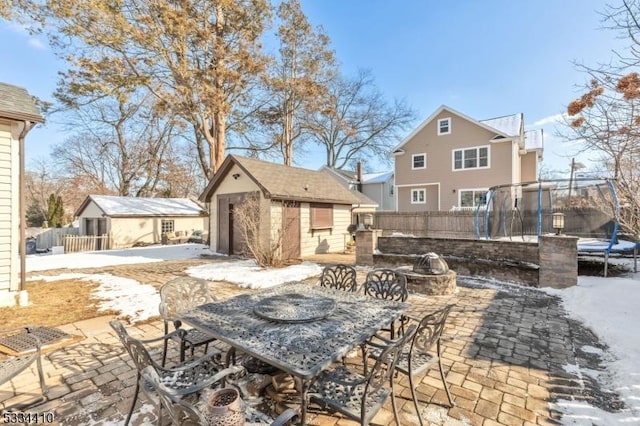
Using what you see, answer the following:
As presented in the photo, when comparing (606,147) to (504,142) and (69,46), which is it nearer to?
(504,142)

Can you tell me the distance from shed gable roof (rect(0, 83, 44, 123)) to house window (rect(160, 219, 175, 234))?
Result: 15.1 metres

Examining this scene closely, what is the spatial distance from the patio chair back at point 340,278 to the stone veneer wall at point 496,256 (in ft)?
15.6

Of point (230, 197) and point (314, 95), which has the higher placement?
point (314, 95)

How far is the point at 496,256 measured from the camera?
8.12m

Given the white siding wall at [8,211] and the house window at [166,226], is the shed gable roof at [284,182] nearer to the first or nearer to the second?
the white siding wall at [8,211]

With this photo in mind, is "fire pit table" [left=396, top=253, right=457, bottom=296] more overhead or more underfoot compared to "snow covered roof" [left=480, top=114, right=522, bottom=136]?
more underfoot

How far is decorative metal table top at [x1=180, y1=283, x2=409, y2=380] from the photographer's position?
2018mm

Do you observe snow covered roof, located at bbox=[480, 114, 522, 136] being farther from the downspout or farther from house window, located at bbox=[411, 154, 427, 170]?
the downspout

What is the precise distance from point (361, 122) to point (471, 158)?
11891mm

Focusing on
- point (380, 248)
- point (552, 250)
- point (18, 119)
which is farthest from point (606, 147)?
point (18, 119)

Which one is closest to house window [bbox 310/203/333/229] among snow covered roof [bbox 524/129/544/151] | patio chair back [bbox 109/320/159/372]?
patio chair back [bbox 109/320/159/372]

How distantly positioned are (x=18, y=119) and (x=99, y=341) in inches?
175

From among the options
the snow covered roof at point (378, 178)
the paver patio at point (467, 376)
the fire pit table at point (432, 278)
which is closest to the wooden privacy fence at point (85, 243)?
the paver patio at point (467, 376)

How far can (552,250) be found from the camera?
6.71 m
